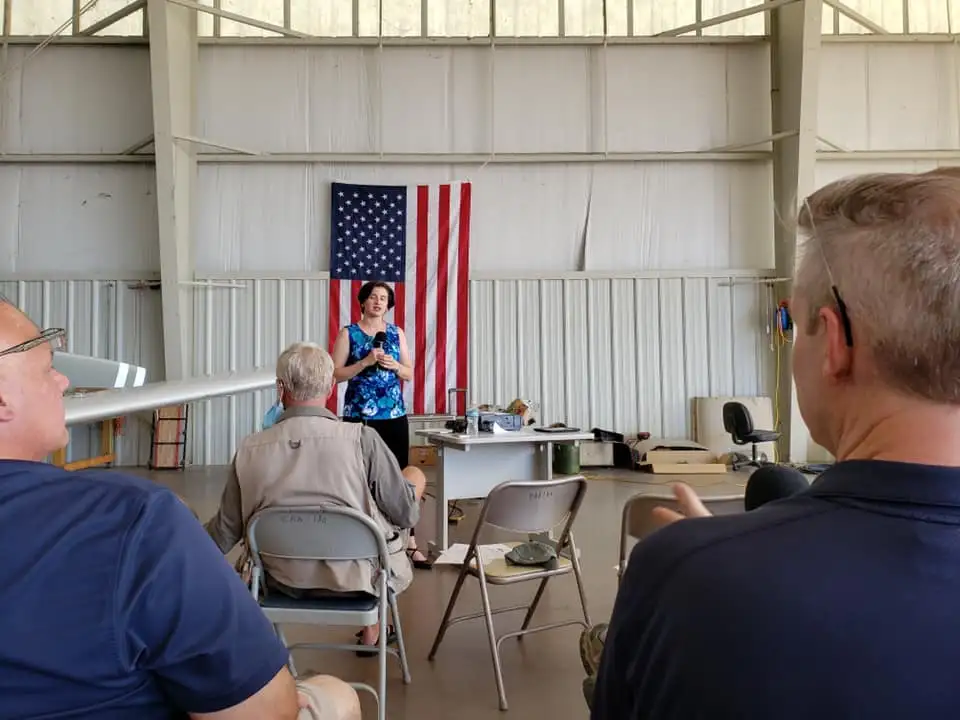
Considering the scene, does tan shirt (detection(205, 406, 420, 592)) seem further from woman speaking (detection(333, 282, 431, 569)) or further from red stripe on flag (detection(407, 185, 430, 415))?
red stripe on flag (detection(407, 185, 430, 415))

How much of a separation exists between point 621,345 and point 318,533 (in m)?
6.35

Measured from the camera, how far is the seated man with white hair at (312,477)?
7.22 ft

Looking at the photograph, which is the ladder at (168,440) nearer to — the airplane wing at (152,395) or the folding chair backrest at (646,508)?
the airplane wing at (152,395)

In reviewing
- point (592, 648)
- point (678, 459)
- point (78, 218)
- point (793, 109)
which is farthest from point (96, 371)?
point (793, 109)

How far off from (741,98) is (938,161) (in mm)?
2553

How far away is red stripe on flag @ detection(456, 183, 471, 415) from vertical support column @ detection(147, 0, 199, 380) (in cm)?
310

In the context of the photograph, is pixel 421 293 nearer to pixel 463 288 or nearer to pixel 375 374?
pixel 463 288

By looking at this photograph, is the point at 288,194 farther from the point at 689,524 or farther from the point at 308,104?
the point at 689,524

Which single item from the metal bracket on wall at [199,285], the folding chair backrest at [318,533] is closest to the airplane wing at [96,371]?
the folding chair backrest at [318,533]

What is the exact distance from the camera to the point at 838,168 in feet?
26.0

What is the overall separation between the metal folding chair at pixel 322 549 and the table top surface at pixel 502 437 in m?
1.63

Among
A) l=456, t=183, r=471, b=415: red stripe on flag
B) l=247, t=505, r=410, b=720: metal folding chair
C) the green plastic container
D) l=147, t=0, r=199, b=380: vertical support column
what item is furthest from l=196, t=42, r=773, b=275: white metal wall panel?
l=247, t=505, r=410, b=720: metal folding chair

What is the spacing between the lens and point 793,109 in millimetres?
7410

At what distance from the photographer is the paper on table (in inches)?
129
